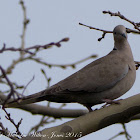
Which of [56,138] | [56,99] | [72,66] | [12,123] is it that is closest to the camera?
[72,66]

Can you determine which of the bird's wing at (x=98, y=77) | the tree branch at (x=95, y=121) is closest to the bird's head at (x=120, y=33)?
the bird's wing at (x=98, y=77)

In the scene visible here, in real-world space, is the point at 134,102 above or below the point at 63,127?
above

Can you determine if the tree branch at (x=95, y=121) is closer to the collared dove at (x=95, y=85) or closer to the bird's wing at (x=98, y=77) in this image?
the collared dove at (x=95, y=85)

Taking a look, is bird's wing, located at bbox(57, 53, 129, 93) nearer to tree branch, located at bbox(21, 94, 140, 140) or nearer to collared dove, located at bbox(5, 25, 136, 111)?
collared dove, located at bbox(5, 25, 136, 111)

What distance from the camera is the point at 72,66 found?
100 inches

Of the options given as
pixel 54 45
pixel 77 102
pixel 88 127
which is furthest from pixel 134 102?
pixel 54 45

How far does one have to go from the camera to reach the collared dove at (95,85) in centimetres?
434

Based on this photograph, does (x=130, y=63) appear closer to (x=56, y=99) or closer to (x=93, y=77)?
(x=93, y=77)

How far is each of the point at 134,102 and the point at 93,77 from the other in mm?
989

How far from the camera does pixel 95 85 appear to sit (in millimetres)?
4387

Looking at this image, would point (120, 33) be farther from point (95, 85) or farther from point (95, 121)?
point (95, 121)

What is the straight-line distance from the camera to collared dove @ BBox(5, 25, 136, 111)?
434 centimetres

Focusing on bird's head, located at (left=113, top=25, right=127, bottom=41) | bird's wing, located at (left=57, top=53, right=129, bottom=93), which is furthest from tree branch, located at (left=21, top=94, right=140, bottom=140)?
bird's head, located at (left=113, top=25, right=127, bottom=41)

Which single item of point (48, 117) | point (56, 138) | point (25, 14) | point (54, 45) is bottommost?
point (56, 138)
